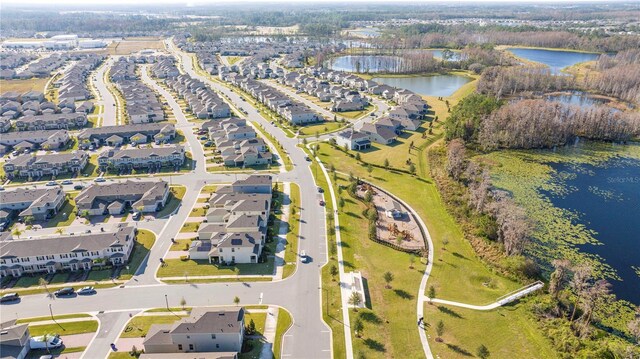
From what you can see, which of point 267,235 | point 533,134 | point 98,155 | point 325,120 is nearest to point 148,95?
point 98,155

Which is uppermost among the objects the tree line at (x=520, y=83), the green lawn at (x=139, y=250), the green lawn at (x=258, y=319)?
the tree line at (x=520, y=83)

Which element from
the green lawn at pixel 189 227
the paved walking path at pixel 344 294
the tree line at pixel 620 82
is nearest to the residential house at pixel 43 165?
the green lawn at pixel 189 227

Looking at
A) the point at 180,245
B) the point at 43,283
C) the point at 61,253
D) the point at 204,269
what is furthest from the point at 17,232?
the point at 204,269

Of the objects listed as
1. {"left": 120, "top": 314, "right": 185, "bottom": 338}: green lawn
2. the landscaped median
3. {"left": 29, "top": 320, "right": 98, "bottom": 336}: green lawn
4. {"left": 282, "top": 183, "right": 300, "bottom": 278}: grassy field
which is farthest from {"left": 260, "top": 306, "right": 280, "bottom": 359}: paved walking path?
{"left": 29, "top": 320, "right": 98, "bottom": 336}: green lawn

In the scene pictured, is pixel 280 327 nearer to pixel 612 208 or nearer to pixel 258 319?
pixel 258 319

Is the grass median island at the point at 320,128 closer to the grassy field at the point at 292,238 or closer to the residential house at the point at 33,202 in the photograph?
the grassy field at the point at 292,238

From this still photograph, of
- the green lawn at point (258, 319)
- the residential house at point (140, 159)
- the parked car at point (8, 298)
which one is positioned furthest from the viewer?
the residential house at point (140, 159)

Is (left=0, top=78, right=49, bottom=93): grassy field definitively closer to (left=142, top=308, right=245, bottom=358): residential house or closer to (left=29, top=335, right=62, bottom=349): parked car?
(left=29, top=335, right=62, bottom=349): parked car
